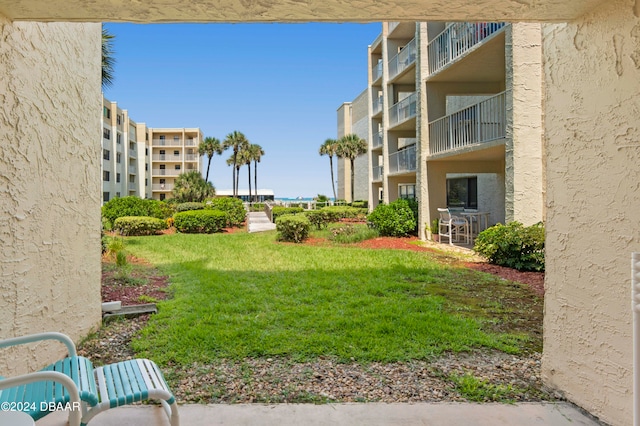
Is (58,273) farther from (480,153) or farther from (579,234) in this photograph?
(480,153)

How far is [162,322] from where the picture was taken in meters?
5.15

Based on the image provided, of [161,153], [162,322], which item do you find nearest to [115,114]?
[161,153]

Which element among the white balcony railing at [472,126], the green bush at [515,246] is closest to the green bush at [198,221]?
the white balcony railing at [472,126]

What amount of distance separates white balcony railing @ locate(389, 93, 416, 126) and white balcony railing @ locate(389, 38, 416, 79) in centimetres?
154

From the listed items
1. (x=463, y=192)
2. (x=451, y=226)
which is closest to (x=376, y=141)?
(x=463, y=192)

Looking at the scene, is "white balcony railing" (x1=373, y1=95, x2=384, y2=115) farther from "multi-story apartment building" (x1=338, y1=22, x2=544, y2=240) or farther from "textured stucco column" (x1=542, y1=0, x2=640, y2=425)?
"textured stucco column" (x1=542, y1=0, x2=640, y2=425)

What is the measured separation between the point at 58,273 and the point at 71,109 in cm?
177

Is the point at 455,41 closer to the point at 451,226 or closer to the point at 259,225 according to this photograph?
the point at 451,226

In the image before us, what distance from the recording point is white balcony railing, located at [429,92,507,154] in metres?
10.5

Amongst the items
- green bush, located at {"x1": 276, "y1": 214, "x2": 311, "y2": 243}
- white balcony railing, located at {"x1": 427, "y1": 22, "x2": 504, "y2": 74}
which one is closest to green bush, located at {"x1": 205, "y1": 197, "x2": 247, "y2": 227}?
green bush, located at {"x1": 276, "y1": 214, "x2": 311, "y2": 243}

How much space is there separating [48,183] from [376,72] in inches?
881

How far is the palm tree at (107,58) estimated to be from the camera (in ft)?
34.5

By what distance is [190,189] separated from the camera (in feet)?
103

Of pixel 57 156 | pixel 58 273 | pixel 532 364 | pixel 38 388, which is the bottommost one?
pixel 532 364
